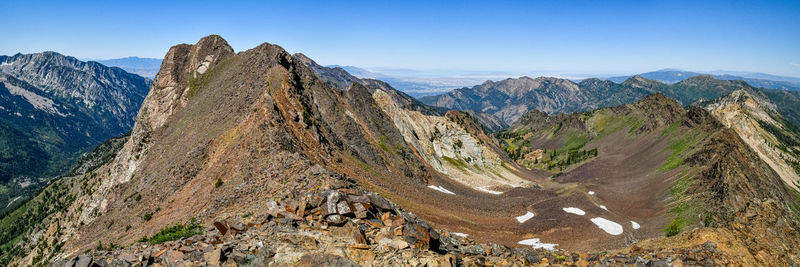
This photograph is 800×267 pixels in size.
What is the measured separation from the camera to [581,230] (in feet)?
208

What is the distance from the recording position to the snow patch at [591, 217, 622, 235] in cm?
6681

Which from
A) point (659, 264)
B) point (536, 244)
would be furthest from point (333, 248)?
point (536, 244)

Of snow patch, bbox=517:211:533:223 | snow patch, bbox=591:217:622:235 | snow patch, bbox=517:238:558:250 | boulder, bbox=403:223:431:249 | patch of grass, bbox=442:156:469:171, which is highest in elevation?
boulder, bbox=403:223:431:249

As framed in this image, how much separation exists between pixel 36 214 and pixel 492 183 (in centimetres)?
20217

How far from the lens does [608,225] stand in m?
70.8

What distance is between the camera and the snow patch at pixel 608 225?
66.8m

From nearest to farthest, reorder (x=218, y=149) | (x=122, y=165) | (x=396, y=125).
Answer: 1. (x=218, y=149)
2. (x=122, y=165)
3. (x=396, y=125)

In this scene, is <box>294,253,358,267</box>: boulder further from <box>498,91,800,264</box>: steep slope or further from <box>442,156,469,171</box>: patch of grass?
<box>442,156,469,171</box>: patch of grass

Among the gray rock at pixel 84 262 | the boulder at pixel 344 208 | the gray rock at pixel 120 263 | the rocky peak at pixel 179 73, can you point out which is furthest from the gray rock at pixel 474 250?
the rocky peak at pixel 179 73

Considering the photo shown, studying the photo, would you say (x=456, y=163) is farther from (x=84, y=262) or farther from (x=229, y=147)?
(x=84, y=262)

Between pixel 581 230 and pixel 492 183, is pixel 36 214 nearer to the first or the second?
pixel 492 183

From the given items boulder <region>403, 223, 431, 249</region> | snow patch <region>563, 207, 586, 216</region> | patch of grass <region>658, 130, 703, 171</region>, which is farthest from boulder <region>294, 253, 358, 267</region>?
patch of grass <region>658, 130, 703, 171</region>

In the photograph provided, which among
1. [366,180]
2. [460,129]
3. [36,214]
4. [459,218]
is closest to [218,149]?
[366,180]

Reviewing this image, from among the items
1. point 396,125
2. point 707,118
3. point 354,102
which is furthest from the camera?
point 707,118
